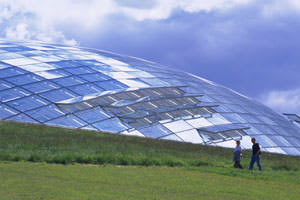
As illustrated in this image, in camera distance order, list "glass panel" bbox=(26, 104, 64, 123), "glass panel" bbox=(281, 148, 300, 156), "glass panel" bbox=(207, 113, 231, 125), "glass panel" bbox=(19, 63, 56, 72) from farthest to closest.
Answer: "glass panel" bbox=(19, 63, 56, 72) < "glass panel" bbox=(207, 113, 231, 125) < "glass panel" bbox=(281, 148, 300, 156) < "glass panel" bbox=(26, 104, 64, 123)

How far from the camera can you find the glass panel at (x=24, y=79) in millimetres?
31188

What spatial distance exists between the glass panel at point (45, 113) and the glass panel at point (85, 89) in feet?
9.92

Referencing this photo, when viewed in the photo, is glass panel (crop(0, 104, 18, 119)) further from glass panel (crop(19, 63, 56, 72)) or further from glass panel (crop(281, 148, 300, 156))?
glass panel (crop(281, 148, 300, 156))

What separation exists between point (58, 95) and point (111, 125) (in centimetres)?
459

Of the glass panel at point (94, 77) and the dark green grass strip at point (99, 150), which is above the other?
the glass panel at point (94, 77)

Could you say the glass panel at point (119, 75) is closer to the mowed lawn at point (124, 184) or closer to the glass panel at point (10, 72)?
the glass panel at point (10, 72)

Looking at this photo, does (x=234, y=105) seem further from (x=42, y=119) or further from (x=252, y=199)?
(x=252, y=199)

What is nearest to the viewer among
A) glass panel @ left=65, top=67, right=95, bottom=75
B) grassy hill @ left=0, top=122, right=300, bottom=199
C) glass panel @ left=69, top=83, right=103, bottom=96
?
grassy hill @ left=0, top=122, right=300, bottom=199

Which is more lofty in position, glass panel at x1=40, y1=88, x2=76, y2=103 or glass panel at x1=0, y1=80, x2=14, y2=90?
glass panel at x1=0, y1=80, x2=14, y2=90

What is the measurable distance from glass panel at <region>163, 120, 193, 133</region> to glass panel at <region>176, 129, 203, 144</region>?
37 centimetres

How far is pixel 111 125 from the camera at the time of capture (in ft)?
92.4

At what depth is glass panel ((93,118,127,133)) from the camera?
Result: 27.5 meters

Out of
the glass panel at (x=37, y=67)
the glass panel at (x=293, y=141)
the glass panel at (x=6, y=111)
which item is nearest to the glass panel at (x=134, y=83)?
the glass panel at (x=37, y=67)

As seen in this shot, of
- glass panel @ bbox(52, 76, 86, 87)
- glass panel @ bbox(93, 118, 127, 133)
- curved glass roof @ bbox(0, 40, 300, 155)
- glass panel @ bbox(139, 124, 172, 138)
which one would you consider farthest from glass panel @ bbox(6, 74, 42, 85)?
glass panel @ bbox(139, 124, 172, 138)
